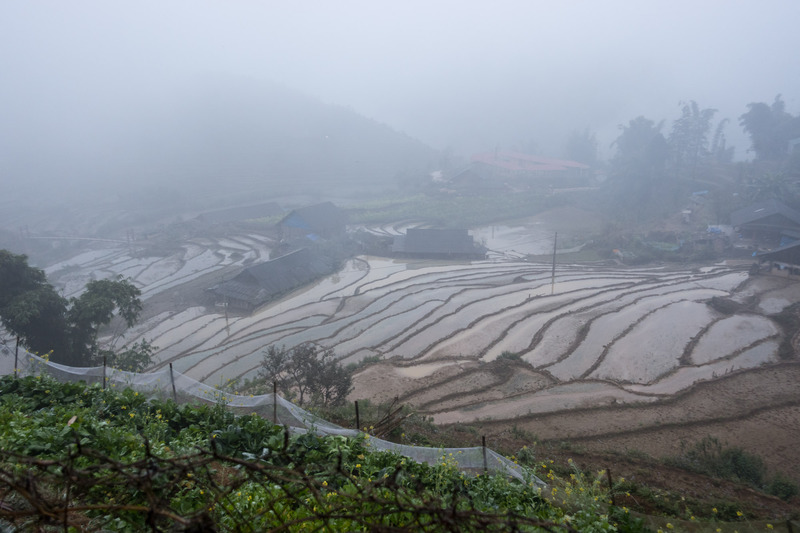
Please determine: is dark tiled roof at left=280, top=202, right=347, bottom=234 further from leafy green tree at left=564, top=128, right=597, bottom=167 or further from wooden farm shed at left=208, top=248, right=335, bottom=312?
leafy green tree at left=564, top=128, right=597, bottom=167

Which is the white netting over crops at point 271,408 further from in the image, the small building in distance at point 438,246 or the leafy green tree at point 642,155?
the leafy green tree at point 642,155

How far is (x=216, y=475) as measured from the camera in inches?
170

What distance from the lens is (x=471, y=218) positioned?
46.1 metres

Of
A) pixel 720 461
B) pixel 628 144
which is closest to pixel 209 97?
pixel 628 144

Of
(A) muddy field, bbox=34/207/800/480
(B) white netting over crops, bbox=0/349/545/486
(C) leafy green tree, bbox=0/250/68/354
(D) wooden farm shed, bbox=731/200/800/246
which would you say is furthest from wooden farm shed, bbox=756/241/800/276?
(C) leafy green tree, bbox=0/250/68/354

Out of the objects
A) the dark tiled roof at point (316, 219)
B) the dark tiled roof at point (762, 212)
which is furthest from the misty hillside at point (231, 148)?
the dark tiled roof at point (762, 212)

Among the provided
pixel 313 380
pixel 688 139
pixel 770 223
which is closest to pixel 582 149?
pixel 688 139

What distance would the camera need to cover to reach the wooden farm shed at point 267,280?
2333cm

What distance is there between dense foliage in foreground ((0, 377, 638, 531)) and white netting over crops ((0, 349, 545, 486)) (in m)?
0.32

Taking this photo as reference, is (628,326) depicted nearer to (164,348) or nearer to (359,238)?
(164,348)

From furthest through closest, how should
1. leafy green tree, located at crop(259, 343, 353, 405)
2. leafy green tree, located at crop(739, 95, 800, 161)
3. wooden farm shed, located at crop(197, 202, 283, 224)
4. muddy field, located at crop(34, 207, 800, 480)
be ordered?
1. leafy green tree, located at crop(739, 95, 800, 161)
2. wooden farm shed, located at crop(197, 202, 283, 224)
3. muddy field, located at crop(34, 207, 800, 480)
4. leafy green tree, located at crop(259, 343, 353, 405)

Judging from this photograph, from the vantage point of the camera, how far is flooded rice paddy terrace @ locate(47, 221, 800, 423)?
14578 millimetres

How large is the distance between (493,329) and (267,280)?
13160 mm

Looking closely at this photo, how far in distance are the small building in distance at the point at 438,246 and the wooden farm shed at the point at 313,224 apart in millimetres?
7696
